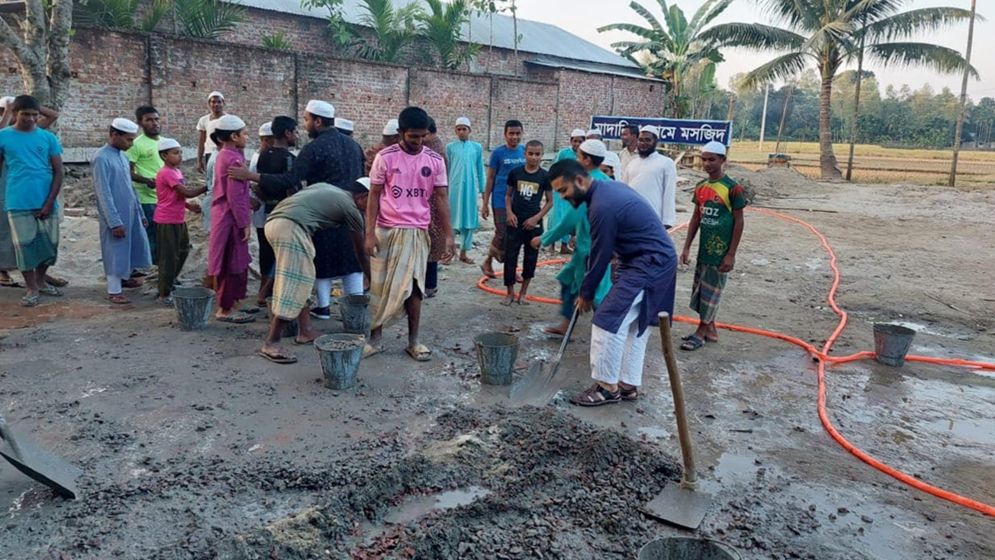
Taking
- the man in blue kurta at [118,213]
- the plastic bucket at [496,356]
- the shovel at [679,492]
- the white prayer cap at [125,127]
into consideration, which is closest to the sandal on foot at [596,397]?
the plastic bucket at [496,356]

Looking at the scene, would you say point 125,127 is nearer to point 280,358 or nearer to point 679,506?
point 280,358

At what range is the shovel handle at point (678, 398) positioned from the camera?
303 cm

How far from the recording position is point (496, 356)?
15.6 ft

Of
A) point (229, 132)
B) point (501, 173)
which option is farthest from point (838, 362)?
point (229, 132)

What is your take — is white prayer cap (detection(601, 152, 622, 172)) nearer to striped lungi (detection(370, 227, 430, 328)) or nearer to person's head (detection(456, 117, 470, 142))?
person's head (detection(456, 117, 470, 142))

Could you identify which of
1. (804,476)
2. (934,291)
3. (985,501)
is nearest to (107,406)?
(804,476)

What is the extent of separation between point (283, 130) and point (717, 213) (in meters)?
3.61

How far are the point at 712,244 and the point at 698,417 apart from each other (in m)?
1.77

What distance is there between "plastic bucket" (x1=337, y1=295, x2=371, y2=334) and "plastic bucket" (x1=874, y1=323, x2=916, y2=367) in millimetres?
4183

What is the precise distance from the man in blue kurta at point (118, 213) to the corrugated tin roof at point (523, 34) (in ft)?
50.5

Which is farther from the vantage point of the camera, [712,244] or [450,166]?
[450,166]

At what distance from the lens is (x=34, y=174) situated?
631 cm

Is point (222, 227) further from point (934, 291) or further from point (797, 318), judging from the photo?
point (934, 291)

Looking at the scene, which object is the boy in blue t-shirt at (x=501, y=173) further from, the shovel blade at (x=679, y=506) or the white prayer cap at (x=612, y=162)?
the shovel blade at (x=679, y=506)
